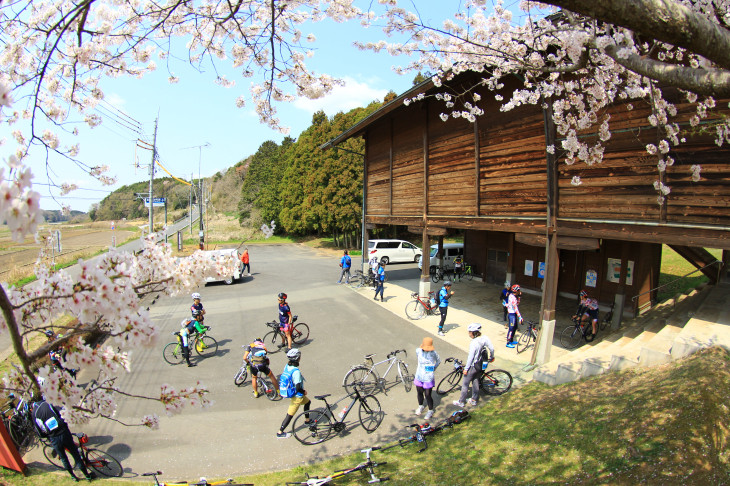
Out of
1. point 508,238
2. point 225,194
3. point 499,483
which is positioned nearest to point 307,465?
point 499,483

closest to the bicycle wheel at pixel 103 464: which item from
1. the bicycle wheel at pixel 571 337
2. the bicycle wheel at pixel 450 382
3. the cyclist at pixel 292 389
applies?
the cyclist at pixel 292 389

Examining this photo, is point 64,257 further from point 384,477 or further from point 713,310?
point 713,310

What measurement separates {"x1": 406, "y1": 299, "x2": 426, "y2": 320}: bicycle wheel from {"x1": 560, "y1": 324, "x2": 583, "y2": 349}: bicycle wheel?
4733 millimetres

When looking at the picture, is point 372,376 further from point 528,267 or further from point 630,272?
point 528,267

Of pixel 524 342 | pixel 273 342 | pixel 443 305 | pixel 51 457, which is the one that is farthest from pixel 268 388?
pixel 524 342

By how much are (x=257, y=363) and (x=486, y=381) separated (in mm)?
4908

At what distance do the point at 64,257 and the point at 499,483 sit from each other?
109ft

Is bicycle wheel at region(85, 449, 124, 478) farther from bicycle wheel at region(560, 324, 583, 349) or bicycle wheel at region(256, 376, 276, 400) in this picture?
bicycle wheel at region(560, 324, 583, 349)

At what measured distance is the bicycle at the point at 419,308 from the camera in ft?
43.4

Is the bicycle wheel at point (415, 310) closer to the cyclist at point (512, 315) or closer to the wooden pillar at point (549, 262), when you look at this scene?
the cyclist at point (512, 315)

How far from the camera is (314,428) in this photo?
625cm

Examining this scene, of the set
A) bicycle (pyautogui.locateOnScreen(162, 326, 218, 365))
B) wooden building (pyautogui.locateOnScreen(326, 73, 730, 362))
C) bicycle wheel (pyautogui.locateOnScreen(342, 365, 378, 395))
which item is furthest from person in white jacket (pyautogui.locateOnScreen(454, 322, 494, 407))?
bicycle (pyautogui.locateOnScreen(162, 326, 218, 365))

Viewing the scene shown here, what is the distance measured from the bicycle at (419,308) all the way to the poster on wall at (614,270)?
612cm

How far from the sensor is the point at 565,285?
14.6 m
